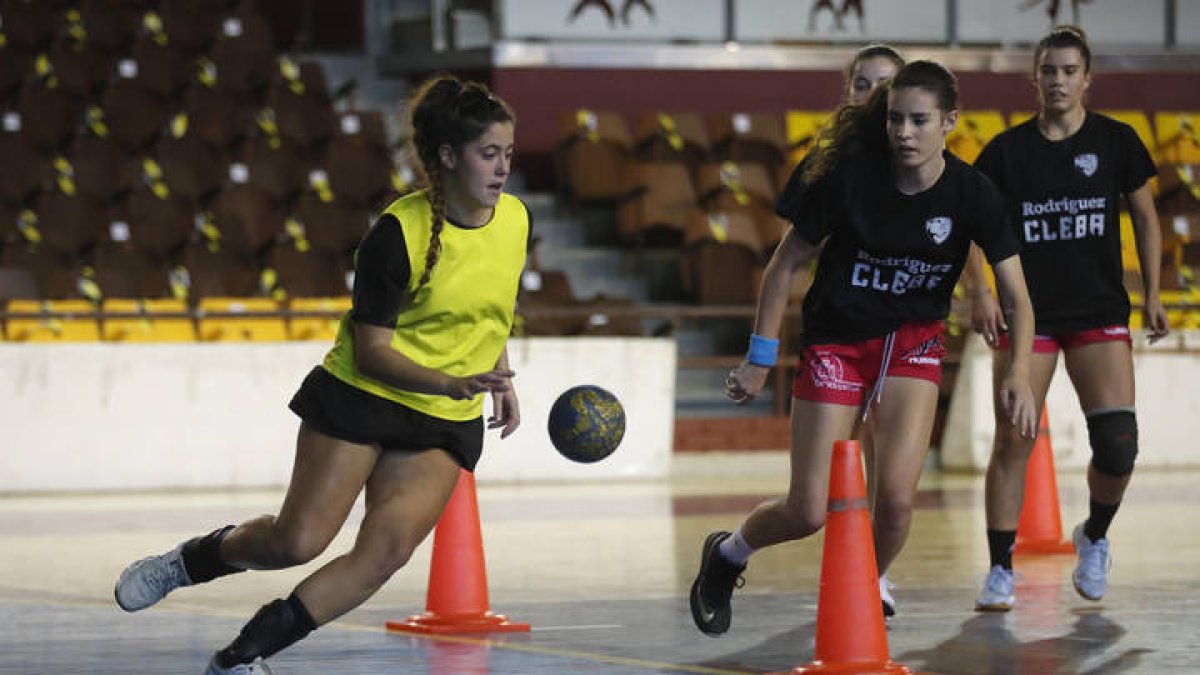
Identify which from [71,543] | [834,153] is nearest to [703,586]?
[834,153]

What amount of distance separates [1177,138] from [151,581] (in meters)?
17.0

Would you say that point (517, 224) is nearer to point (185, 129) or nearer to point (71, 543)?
point (71, 543)

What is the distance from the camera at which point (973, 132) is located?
21.6m

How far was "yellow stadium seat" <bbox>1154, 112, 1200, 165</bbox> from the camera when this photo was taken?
2217 cm

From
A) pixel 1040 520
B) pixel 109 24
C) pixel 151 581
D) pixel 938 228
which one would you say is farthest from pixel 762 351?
pixel 109 24

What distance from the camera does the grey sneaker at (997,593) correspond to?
8.90 metres

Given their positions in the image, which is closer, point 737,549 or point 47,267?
point 737,549

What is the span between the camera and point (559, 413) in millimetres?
7160

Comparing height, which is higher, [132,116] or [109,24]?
[109,24]

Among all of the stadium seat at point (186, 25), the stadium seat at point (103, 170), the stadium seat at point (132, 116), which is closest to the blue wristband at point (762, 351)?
the stadium seat at point (103, 170)

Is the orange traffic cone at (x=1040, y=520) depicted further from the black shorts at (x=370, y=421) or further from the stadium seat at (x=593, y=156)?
the stadium seat at (x=593, y=156)

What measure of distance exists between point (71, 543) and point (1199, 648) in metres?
6.66

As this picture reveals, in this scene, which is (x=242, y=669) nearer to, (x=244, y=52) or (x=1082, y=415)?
(x=1082, y=415)

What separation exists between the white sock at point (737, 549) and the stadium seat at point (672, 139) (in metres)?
13.1
